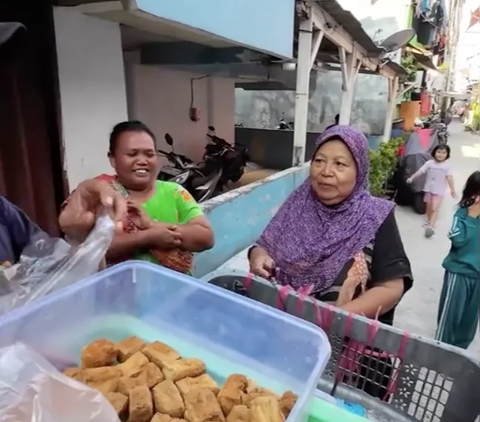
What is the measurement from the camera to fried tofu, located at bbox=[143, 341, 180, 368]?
0.84 meters

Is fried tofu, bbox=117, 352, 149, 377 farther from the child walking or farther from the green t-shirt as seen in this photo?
the child walking

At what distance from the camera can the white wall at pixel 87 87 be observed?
7.53 feet

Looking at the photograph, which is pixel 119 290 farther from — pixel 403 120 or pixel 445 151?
pixel 403 120

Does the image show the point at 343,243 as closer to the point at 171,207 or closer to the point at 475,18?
the point at 171,207

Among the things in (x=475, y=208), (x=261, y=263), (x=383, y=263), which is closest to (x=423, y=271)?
(x=475, y=208)

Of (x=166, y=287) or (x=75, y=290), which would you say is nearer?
(x=75, y=290)

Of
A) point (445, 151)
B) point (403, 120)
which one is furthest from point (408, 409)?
point (403, 120)

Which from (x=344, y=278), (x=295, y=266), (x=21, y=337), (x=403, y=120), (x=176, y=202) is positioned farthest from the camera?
(x=403, y=120)

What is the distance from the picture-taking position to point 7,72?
6.67 feet

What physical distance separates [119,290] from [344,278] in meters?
0.80

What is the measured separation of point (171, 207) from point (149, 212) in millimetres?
95

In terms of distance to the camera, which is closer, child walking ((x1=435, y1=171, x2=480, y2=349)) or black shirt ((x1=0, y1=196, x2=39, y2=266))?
black shirt ((x1=0, y1=196, x2=39, y2=266))

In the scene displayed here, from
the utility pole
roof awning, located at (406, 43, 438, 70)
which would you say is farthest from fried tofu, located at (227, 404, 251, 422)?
the utility pole

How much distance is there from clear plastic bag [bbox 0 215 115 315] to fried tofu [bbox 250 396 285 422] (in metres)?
0.49
